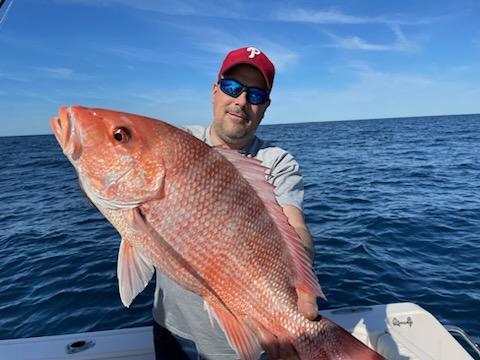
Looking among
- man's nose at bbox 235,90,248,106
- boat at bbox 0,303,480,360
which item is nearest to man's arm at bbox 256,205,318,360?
man's nose at bbox 235,90,248,106

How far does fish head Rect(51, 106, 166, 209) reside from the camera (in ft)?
5.42

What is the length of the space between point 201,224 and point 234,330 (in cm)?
57

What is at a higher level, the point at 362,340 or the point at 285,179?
the point at 285,179

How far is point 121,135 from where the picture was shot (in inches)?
67.4

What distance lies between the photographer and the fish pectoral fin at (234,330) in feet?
5.85

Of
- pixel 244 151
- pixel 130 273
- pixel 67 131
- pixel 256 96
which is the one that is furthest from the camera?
pixel 244 151

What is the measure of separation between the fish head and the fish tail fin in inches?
41.7

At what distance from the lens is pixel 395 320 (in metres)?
3.71

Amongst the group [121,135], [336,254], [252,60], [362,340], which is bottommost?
[336,254]

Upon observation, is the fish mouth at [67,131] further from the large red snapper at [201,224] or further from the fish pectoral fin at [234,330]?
the fish pectoral fin at [234,330]

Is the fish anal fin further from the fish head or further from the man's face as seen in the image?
the man's face

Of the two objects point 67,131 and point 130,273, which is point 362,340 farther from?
point 67,131

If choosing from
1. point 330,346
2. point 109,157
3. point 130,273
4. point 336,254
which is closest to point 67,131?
point 109,157

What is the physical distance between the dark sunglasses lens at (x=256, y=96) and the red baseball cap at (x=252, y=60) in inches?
2.8
